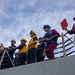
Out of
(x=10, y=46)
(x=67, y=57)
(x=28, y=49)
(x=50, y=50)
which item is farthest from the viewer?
(x=10, y=46)

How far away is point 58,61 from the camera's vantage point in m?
7.30

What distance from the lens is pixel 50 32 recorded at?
792cm

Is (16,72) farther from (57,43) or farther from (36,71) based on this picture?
(57,43)

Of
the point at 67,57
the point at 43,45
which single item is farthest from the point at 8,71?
the point at 67,57

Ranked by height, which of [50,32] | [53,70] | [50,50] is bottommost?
[53,70]

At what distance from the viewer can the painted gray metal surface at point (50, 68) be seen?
7059mm

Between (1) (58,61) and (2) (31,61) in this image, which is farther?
(2) (31,61)

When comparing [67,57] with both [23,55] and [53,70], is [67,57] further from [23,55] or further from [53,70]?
[23,55]

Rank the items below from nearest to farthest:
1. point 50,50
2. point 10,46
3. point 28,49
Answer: point 50,50, point 28,49, point 10,46

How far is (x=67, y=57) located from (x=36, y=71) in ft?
3.36

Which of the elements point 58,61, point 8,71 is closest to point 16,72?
point 8,71

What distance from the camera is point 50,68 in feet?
24.2

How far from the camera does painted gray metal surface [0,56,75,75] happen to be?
23.2 ft

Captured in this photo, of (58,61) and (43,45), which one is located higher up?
(43,45)
